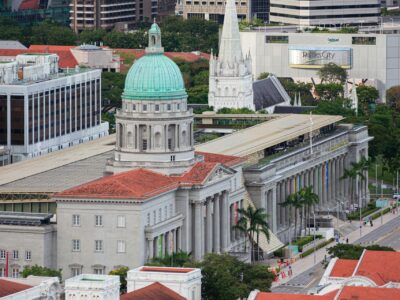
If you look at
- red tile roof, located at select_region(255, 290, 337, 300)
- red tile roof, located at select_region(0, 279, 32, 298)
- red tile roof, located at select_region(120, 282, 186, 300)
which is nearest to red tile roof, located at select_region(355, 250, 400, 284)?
red tile roof, located at select_region(255, 290, 337, 300)

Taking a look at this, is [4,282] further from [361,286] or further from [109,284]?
[361,286]

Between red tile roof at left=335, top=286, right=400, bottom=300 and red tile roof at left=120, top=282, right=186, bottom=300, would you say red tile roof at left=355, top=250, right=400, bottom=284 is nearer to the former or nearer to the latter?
red tile roof at left=335, top=286, right=400, bottom=300

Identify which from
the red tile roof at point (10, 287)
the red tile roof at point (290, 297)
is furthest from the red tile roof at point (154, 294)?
the red tile roof at point (10, 287)

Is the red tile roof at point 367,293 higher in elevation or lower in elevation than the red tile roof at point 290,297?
higher

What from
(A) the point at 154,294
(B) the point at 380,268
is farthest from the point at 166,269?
(B) the point at 380,268

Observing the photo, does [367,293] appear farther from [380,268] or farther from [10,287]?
[10,287]

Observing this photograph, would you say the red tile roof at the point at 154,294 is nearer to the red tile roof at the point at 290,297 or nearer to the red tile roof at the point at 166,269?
the red tile roof at the point at 166,269
